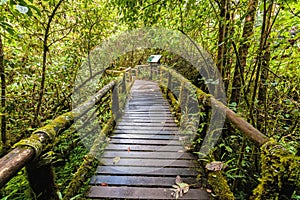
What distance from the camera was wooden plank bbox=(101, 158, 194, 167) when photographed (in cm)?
274

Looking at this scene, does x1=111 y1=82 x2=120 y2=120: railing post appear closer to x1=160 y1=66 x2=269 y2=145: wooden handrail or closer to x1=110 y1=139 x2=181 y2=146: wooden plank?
x1=110 y1=139 x2=181 y2=146: wooden plank

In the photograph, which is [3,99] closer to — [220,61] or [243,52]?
[220,61]

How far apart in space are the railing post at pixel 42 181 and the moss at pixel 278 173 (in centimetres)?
144

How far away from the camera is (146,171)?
2578 millimetres

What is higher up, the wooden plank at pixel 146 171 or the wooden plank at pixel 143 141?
the wooden plank at pixel 143 141

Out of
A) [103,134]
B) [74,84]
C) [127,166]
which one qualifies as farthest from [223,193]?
[74,84]

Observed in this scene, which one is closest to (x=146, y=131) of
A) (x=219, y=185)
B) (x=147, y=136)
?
(x=147, y=136)

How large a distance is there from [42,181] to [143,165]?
1.53 metres

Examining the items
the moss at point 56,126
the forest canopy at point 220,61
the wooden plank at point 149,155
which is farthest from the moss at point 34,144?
the wooden plank at point 149,155

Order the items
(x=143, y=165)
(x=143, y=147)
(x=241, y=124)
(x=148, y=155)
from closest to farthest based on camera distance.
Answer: (x=241, y=124) < (x=143, y=165) < (x=148, y=155) < (x=143, y=147)

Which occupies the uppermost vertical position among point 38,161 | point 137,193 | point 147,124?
point 38,161

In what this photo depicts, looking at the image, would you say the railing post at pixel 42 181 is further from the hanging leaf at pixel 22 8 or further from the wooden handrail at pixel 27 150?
the hanging leaf at pixel 22 8

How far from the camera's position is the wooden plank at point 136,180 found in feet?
7.60

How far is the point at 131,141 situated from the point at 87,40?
2397 millimetres
